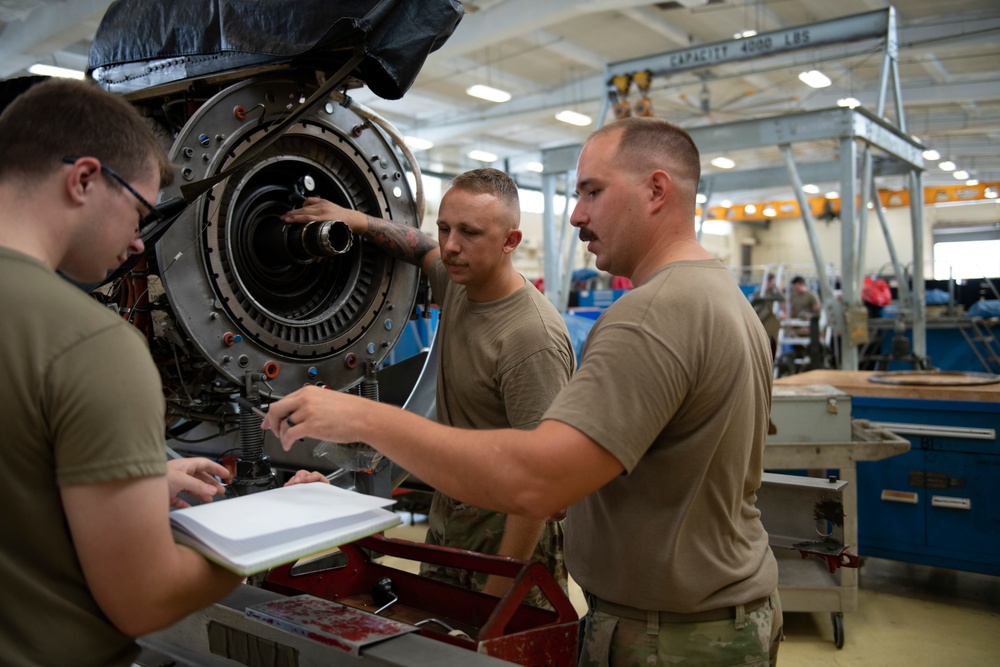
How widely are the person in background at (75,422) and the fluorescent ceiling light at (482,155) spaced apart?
44.5 ft

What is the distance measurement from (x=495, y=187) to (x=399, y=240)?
0.29m

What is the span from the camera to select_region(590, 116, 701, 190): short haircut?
1310 mm

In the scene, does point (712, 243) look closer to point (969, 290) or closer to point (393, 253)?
point (969, 290)

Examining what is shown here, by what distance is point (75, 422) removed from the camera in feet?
2.60

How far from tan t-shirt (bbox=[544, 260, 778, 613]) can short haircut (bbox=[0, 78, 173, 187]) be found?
647 millimetres

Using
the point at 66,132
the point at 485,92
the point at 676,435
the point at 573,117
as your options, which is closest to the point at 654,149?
the point at 676,435

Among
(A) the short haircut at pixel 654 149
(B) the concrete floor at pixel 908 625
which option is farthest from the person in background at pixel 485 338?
(B) the concrete floor at pixel 908 625

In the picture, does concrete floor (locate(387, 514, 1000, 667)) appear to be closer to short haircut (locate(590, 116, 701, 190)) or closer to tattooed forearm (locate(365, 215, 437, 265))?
tattooed forearm (locate(365, 215, 437, 265))

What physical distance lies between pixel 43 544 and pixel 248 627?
0.42 m

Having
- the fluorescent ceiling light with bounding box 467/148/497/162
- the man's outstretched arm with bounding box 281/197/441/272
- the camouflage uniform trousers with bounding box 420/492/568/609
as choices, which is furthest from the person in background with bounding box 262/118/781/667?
the fluorescent ceiling light with bounding box 467/148/497/162

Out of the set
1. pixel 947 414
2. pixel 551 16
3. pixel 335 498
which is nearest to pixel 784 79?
pixel 551 16

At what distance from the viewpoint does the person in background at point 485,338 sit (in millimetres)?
1688

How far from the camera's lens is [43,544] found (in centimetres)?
84

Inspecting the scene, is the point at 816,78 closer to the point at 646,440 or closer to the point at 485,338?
the point at 485,338
